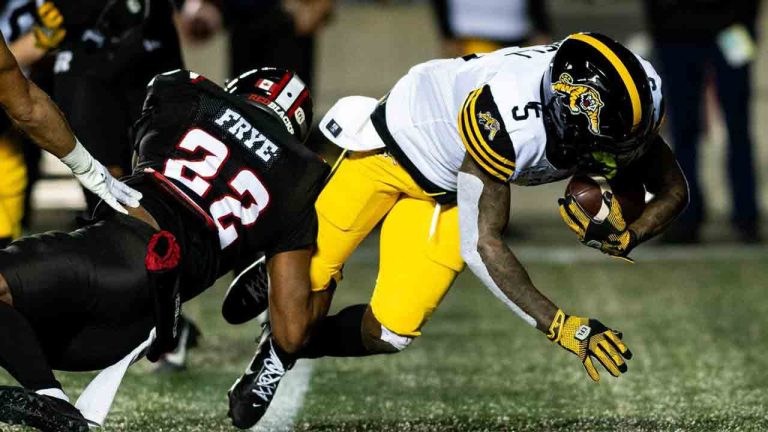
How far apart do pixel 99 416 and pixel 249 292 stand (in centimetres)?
109

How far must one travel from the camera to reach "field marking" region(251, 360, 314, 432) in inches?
167

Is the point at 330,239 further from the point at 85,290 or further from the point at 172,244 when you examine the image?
the point at 85,290

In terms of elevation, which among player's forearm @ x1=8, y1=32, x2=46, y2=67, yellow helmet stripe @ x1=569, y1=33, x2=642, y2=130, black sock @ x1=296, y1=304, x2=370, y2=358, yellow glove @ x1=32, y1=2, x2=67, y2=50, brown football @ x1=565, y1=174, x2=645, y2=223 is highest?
yellow helmet stripe @ x1=569, y1=33, x2=642, y2=130

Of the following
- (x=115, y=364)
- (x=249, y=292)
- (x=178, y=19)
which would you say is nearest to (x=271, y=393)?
(x=249, y=292)

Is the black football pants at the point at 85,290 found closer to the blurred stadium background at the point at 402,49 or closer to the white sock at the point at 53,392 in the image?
the white sock at the point at 53,392

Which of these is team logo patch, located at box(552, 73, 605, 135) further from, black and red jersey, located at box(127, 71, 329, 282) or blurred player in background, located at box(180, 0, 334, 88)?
blurred player in background, located at box(180, 0, 334, 88)

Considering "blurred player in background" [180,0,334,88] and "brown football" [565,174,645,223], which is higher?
"brown football" [565,174,645,223]

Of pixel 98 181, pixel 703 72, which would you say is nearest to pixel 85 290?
pixel 98 181

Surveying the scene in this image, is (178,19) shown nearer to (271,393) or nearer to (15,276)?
(271,393)

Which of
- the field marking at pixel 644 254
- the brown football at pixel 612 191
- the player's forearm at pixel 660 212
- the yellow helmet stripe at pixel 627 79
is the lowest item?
the field marking at pixel 644 254

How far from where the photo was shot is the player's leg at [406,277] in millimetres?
4234

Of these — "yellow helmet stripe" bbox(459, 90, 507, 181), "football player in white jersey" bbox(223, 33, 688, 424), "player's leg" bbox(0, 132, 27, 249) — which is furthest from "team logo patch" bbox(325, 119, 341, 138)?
"player's leg" bbox(0, 132, 27, 249)

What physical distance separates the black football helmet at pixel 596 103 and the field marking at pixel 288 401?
117cm

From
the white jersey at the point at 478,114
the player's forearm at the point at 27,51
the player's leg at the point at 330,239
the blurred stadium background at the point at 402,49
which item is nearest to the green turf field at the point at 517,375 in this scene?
the player's leg at the point at 330,239
